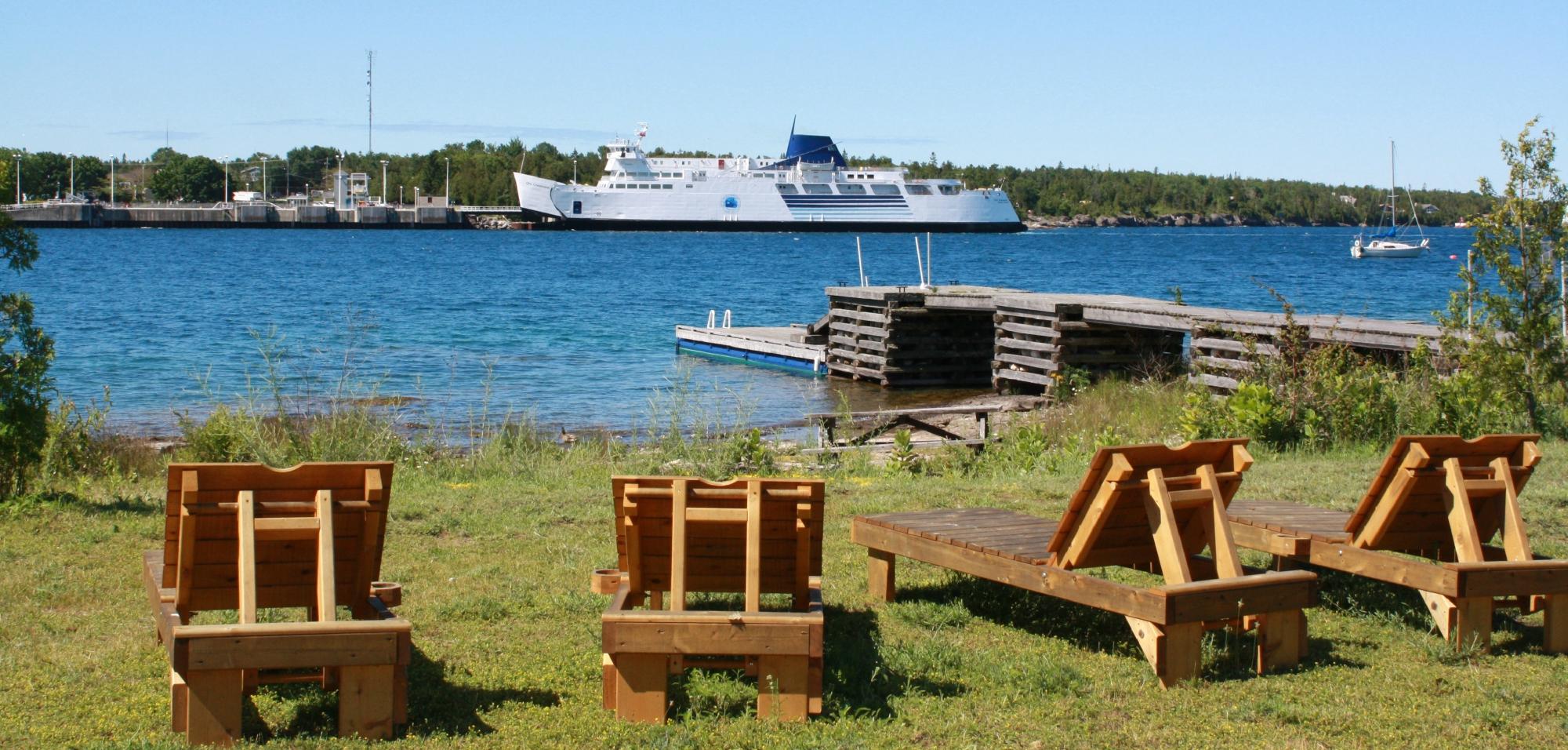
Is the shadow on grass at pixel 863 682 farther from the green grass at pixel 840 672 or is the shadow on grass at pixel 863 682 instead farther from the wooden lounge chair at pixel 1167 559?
the wooden lounge chair at pixel 1167 559

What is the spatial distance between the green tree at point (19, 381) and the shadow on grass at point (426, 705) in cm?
368

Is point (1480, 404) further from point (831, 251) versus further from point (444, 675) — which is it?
point (831, 251)

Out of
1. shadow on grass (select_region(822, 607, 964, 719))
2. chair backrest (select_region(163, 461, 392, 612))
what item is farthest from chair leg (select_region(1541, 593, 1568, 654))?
chair backrest (select_region(163, 461, 392, 612))

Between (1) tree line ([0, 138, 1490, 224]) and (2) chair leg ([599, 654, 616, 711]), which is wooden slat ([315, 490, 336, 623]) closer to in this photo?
(2) chair leg ([599, 654, 616, 711])

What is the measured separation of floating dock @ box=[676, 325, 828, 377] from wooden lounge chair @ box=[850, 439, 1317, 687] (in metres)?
18.8

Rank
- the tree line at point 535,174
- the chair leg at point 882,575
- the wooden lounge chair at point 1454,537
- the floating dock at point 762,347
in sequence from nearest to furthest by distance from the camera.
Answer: the wooden lounge chair at point 1454,537 → the chair leg at point 882,575 → the floating dock at point 762,347 → the tree line at point 535,174

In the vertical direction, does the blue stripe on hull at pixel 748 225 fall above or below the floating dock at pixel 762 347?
above

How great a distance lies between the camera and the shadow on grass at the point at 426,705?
165 inches

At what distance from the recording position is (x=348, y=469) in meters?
4.32

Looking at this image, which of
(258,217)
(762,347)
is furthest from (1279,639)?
(258,217)

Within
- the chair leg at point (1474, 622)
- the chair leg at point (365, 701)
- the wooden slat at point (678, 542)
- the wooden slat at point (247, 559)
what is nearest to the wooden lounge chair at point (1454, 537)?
the chair leg at point (1474, 622)

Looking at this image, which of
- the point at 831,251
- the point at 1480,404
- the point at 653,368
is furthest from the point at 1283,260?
the point at 1480,404

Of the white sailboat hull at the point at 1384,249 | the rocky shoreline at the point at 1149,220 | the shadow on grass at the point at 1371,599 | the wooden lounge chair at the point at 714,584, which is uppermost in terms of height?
the rocky shoreline at the point at 1149,220

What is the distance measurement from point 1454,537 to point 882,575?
7.28ft
